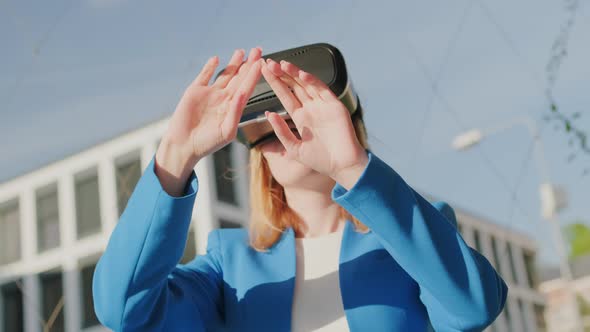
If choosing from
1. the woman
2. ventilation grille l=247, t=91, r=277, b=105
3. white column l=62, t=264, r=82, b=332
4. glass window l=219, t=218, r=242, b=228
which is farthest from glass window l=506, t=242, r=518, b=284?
ventilation grille l=247, t=91, r=277, b=105

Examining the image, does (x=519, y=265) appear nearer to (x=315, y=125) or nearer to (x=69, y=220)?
(x=69, y=220)

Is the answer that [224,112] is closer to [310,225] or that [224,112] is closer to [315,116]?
[315,116]

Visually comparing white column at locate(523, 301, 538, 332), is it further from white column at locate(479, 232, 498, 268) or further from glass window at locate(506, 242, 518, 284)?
white column at locate(479, 232, 498, 268)

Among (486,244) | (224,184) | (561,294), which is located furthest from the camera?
(561,294)

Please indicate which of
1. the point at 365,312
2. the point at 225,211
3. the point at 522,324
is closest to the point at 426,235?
the point at 365,312

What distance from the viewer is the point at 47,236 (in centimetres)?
1405

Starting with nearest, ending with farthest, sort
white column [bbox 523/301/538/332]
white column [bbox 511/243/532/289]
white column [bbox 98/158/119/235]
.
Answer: white column [bbox 98/158/119/235] → white column [bbox 523/301/538/332] → white column [bbox 511/243/532/289]

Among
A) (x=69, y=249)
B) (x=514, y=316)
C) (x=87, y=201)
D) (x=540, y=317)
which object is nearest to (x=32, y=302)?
(x=69, y=249)

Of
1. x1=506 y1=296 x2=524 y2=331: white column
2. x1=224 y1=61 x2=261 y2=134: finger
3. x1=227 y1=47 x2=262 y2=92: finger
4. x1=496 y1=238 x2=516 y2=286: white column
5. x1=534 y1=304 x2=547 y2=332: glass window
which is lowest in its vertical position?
x1=534 y1=304 x2=547 y2=332: glass window

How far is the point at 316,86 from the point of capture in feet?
2.98

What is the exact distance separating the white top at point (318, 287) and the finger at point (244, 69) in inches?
10.9

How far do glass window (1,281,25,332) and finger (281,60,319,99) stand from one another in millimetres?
14199

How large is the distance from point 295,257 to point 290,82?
26cm

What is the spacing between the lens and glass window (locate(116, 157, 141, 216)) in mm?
13315
